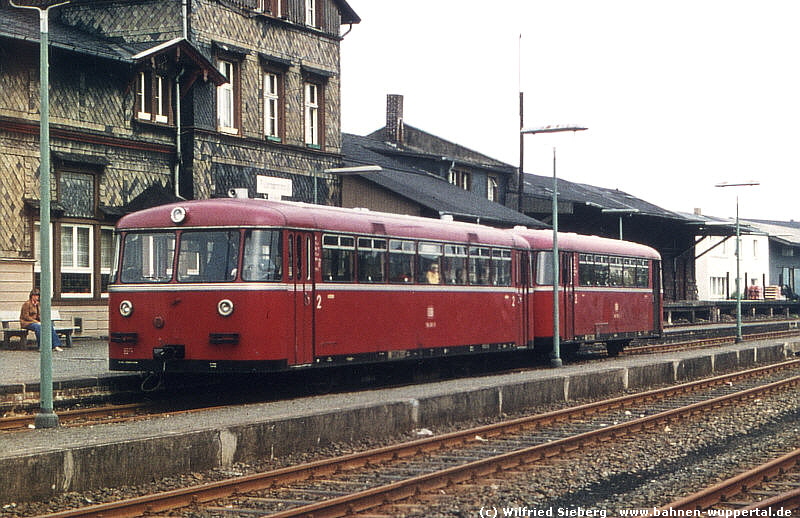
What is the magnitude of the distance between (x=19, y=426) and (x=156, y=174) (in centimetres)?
1415

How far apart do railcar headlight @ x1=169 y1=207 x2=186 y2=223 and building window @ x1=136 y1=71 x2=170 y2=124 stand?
461 inches

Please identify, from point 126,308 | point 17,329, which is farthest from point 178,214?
point 17,329

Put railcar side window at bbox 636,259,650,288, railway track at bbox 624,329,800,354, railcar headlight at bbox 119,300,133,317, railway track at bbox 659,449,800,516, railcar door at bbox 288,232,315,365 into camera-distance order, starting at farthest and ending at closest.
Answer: railway track at bbox 624,329,800,354 < railcar side window at bbox 636,259,650,288 < railcar headlight at bbox 119,300,133,317 < railcar door at bbox 288,232,315,365 < railway track at bbox 659,449,800,516

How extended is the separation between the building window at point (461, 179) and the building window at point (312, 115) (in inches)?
610

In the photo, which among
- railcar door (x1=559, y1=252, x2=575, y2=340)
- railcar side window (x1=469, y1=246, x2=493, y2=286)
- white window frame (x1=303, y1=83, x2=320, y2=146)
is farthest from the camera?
white window frame (x1=303, y1=83, x2=320, y2=146)

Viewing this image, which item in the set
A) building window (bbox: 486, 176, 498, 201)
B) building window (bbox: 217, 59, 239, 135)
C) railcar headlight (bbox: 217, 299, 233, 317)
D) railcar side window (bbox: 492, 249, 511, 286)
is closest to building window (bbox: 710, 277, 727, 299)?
building window (bbox: 486, 176, 498, 201)

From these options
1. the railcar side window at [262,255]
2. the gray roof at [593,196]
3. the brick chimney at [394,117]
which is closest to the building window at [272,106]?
the railcar side window at [262,255]

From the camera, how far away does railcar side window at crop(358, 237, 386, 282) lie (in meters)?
18.2

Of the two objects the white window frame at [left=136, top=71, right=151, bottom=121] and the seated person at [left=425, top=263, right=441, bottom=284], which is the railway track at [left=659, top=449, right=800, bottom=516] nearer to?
the seated person at [left=425, top=263, right=441, bottom=284]

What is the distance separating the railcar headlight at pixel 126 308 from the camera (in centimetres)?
1686

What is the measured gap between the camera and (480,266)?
2211 centimetres

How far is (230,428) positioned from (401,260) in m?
7.70

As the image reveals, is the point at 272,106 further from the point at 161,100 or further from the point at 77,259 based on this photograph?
the point at 77,259

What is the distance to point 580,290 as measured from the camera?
2614cm
